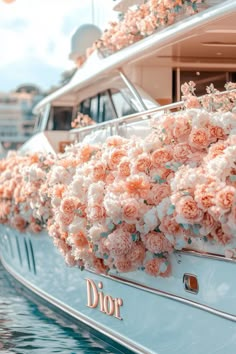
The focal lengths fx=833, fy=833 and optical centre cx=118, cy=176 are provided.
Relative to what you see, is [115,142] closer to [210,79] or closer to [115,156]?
[115,156]

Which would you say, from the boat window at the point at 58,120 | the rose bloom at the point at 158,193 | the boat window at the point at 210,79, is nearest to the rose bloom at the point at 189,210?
the rose bloom at the point at 158,193

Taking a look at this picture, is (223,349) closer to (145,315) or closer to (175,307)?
(175,307)

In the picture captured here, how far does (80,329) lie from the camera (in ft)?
33.0

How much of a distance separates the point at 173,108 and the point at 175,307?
204cm

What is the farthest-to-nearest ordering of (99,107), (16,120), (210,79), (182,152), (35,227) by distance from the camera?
(16,120) → (99,107) → (35,227) → (210,79) → (182,152)

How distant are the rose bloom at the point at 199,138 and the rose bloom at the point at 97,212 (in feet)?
3.67

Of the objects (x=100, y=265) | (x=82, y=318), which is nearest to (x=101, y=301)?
(x=82, y=318)

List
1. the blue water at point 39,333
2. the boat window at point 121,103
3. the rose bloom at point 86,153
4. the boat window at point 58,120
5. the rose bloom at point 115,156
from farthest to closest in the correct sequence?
the boat window at point 58,120, the boat window at point 121,103, the blue water at point 39,333, the rose bloom at point 86,153, the rose bloom at point 115,156

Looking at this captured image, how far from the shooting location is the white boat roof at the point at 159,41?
27.6 feet

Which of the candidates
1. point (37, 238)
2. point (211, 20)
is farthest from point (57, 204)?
point (37, 238)

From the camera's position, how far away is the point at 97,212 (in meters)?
7.50

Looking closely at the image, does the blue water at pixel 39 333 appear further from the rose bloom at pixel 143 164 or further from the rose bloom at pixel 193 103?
the rose bloom at pixel 193 103

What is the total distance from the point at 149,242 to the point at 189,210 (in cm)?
86

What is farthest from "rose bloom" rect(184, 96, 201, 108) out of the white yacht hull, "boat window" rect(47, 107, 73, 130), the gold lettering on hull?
"boat window" rect(47, 107, 73, 130)
